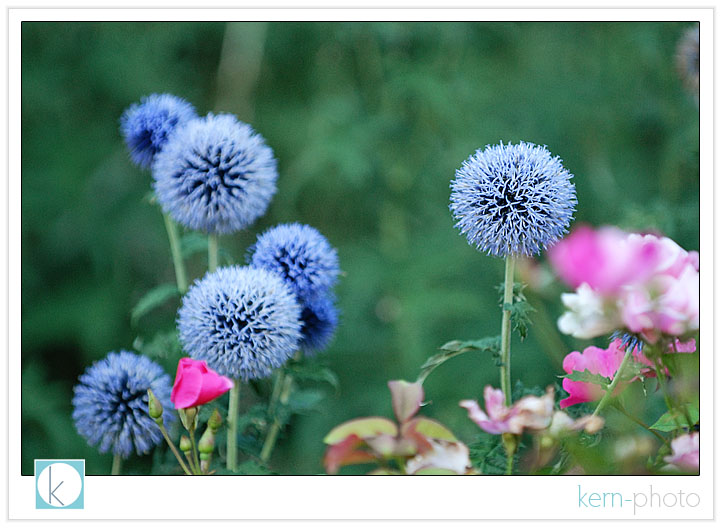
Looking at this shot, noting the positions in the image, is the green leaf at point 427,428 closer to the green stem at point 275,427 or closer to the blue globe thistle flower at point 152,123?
the green stem at point 275,427

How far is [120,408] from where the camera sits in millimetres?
627

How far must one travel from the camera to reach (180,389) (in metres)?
0.52

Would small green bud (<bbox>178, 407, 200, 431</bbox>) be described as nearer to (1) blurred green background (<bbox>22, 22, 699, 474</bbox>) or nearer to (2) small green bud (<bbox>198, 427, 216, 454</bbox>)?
(2) small green bud (<bbox>198, 427, 216, 454</bbox>)

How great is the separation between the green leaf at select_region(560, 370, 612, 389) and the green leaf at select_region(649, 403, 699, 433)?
0.15ft

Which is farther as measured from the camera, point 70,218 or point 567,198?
point 70,218

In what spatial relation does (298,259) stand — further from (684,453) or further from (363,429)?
(684,453)

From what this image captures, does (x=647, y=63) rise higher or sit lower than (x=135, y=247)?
higher

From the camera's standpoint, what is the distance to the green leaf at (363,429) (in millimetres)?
454
